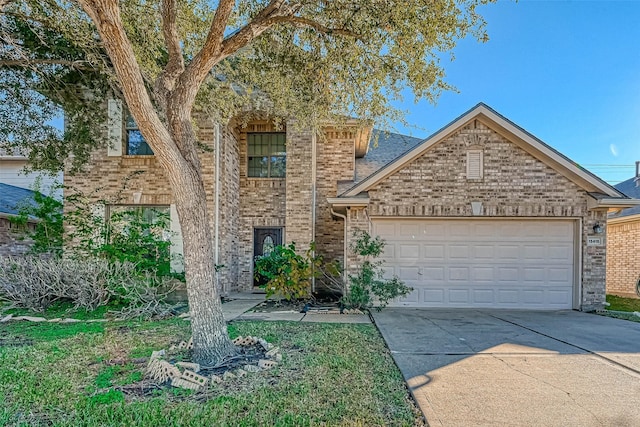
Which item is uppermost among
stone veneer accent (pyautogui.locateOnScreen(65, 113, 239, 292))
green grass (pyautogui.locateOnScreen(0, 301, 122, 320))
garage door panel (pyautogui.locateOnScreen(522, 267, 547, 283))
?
stone veneer accent (pyautogui.locateOnScreen(65, 113, 239, 292))

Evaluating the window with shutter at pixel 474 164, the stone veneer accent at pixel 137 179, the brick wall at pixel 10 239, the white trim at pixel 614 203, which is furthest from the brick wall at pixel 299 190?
the brick wall at pixel 10 239

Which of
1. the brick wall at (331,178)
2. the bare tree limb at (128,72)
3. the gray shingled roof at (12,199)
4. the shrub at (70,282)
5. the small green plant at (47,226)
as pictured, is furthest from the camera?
the gray shingled roof at (12,199)

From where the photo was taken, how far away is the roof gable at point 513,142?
26.7ft

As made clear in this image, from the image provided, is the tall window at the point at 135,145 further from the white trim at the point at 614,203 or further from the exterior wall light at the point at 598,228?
the exterior wall light at the point at 598,228

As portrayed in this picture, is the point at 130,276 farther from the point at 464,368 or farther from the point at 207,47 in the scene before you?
the point at 464,368

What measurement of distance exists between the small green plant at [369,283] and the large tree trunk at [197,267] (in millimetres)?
4364

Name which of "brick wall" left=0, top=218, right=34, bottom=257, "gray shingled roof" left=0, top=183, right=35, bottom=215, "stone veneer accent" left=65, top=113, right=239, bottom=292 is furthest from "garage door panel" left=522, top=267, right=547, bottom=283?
"gray shingled roof" left=0, top=183, right=35, bottom=215

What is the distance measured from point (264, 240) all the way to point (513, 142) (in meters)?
7.91

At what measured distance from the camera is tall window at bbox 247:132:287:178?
38.0 feet

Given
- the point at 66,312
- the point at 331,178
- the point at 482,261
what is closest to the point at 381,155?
the point at 331,178

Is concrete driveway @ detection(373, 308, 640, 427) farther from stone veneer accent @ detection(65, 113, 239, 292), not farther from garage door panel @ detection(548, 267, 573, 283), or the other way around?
stone veneer accent @ detection(65, 113, 239, 292)

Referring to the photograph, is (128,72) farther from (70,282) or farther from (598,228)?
(598,228)

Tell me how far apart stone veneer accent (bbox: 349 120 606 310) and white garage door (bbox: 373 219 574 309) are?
0.35 m

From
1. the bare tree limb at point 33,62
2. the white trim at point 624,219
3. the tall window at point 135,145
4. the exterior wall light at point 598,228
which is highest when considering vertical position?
the bare tree limb at point 33,62
